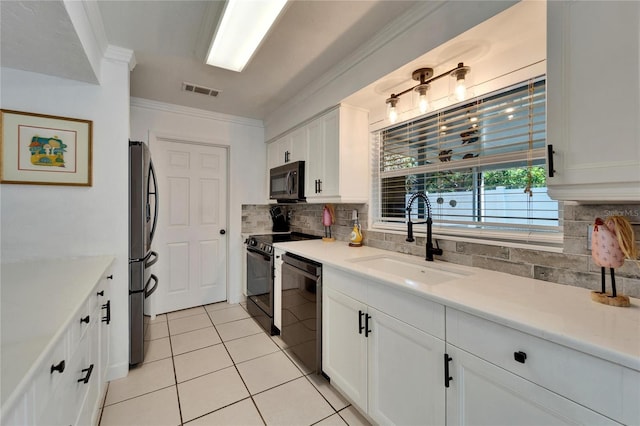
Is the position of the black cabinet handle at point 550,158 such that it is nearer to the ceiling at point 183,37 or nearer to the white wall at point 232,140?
the ceiling at point 183,37

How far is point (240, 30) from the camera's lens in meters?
1.67

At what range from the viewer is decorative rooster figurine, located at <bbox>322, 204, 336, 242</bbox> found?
9.35 ft

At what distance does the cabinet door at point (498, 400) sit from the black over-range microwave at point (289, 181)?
2.09 m

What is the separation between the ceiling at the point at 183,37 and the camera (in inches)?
58.0

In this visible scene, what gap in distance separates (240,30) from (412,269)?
190 cm

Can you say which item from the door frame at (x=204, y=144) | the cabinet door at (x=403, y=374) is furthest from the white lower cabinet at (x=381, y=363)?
the door frame at (x=204, y=144)

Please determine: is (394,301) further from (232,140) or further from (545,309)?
(232,140)

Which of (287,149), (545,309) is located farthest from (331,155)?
(545,309)

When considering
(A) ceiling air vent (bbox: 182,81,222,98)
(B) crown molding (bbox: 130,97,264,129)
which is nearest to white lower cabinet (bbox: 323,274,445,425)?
(A) ceiling air vent (bbox: 182,81,222,98)

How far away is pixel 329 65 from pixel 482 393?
2.32m

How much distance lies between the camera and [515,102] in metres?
1.56

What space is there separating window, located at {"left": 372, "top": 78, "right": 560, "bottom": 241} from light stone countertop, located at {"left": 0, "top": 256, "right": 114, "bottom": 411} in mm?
1995

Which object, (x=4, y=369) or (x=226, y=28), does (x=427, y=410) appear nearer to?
(x=4, y=369)

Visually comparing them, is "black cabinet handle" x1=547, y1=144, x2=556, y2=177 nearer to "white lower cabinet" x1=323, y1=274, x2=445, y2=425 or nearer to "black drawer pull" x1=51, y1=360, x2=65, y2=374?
"white lower cabinet" x1=323, y1=274, x2=445, y2=425
